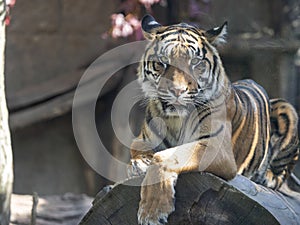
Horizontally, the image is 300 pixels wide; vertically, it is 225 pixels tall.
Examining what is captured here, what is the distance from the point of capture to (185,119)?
3.80m

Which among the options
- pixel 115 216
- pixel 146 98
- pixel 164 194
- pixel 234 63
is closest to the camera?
pixel 164 194

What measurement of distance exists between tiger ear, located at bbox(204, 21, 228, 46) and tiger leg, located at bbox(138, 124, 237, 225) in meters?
0.55

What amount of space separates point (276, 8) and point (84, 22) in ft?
6.04

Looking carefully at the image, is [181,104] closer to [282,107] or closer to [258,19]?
[282,107]

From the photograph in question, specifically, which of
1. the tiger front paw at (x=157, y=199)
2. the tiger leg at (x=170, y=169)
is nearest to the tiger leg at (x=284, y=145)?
the tiger leg at (x=170, y=169)

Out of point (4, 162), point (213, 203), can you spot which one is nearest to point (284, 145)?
point (213, 203)

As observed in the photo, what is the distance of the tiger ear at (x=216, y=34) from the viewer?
3.88m

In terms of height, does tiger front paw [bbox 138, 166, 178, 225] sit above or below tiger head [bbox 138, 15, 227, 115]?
below

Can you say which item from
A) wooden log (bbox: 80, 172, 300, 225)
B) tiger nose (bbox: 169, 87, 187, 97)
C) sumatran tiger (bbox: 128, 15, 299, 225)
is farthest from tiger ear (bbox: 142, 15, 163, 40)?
wooden log (bbox: 80, 172, 300, 225)

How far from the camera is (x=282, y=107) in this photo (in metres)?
4.72

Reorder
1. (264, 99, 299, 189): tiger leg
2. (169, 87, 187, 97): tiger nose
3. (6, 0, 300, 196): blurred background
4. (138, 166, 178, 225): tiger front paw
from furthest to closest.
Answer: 1. (6, 0, 300, 196): blurred background
2. (264, 99, 299, 189): tiger leg
3. (169, 87, 187, 97): tiger nose
4. (138, 166, 178, 225): tiger front paw

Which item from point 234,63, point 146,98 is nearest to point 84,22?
point 234,63

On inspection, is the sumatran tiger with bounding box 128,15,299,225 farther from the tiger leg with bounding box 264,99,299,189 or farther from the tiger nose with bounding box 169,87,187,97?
the tiger leg with bounding box 264,99,299,189

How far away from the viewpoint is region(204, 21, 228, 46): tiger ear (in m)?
3.88
